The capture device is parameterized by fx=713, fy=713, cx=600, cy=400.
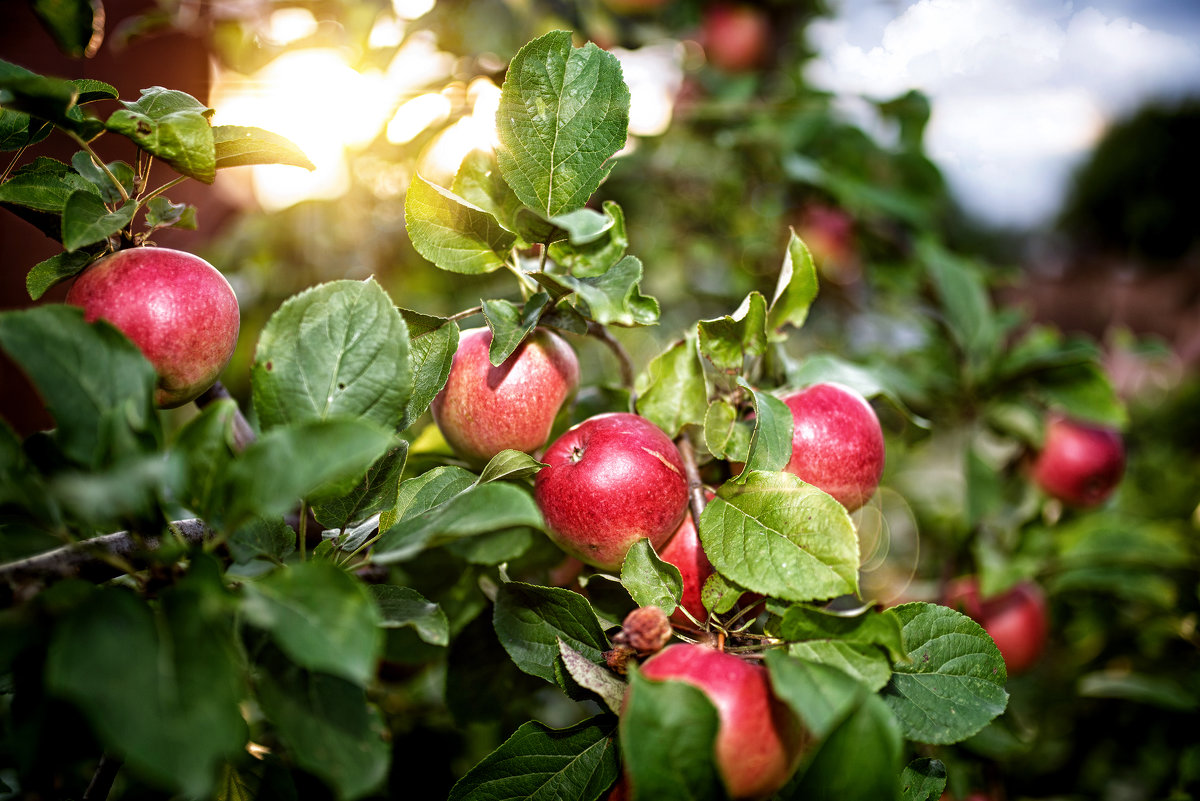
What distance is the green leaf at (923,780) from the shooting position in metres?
0.53

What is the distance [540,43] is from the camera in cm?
57

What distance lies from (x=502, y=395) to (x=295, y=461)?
25 cm

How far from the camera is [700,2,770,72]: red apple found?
1.67m

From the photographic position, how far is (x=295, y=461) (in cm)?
37

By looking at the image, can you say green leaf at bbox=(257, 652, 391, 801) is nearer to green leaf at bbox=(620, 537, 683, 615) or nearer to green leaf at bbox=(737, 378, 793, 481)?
green leaf at bbox=(620, 537, 683, 615)

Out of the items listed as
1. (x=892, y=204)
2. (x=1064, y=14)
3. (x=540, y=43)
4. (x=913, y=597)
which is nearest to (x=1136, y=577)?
(x=913, y=597)

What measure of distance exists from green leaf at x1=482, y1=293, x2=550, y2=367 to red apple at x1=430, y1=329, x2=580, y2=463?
0.07 ft

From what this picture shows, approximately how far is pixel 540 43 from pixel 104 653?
1.64 feet

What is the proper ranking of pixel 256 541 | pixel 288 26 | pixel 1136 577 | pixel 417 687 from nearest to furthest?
pixel 256 541, pixel 417 687, pixel 1136 577, pixel 288 26

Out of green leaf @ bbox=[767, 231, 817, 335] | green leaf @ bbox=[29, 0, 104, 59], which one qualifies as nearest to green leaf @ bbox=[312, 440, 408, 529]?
green leaf @ bbox=[767, 231, 817, 335]

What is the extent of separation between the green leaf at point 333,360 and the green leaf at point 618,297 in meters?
0.14

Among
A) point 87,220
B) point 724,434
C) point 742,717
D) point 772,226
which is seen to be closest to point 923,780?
point 742,717

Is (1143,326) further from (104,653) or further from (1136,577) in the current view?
(104,653)

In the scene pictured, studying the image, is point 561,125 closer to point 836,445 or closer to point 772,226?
point 836,445
